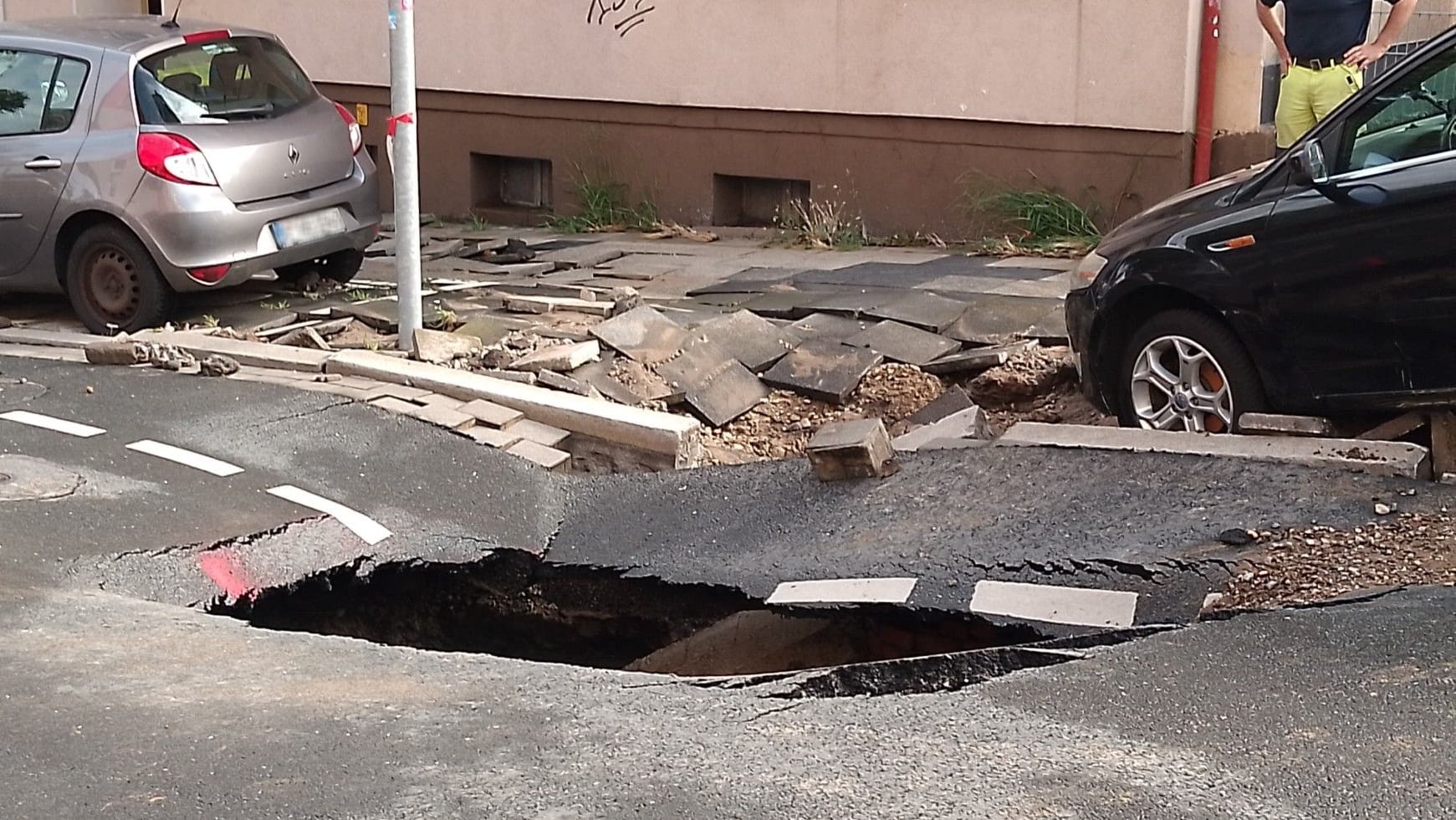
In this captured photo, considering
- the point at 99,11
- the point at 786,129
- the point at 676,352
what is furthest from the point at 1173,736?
the point at 99,11

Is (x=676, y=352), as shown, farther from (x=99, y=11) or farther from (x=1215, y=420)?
(x=99, y=11)

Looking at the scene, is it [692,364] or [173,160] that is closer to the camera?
[692,364]

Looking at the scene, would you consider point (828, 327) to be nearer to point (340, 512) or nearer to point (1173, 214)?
point (1173, 214)

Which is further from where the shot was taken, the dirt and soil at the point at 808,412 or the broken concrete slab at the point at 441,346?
the broken concrete slab at the point at 441,346

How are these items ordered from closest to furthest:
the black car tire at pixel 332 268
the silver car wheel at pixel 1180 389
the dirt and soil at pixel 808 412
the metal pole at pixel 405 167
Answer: the silver car wheel at pixel 1180 389
the dirt and soil at pixel 808 412
the metal pole at pixel 405 167
the black car tire at pixel 332 268

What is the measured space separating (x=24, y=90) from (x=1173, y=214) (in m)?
7.23

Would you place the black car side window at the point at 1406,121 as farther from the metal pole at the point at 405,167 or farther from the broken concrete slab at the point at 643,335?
the metal pole at the point at 405,167

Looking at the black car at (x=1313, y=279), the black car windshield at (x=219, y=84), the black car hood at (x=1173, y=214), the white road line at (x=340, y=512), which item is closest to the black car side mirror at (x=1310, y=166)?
the black car at (x=1313, y=279)

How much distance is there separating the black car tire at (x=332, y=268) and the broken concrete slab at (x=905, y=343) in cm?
380

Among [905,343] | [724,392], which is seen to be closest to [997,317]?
[905,343]

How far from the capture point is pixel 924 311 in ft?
33.3

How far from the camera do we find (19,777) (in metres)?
4.32

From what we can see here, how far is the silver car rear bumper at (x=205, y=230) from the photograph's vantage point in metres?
10.0

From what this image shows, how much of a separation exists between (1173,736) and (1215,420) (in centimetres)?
294
